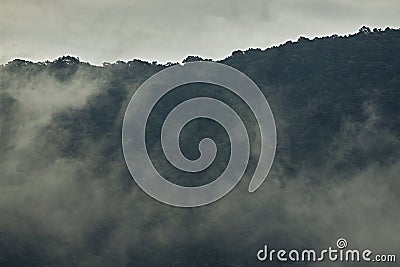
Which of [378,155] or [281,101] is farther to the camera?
[281,101]

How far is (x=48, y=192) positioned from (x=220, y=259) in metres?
16.5

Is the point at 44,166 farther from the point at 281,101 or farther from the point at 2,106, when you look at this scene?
A: the point at 281,101

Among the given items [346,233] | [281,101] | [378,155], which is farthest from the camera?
[281,101]

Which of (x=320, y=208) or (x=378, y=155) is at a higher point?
(x=378, y=155)

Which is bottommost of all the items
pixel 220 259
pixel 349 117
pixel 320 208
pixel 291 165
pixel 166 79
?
pixel 220 259

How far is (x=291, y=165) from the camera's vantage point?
6831 cm

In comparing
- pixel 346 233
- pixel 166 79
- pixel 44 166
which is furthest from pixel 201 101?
pixel 346 233

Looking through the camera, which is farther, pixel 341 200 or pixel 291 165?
pixel 291 165

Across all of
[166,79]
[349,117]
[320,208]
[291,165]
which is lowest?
[320,208]

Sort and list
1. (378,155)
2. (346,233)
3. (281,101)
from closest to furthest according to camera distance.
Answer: (346,233) → (378,155) → (281,101)

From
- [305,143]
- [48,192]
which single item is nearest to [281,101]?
[305,143]

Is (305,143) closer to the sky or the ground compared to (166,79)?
closer to the ground

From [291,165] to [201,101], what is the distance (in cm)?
1204

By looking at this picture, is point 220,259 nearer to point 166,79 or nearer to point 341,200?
point 341,200
